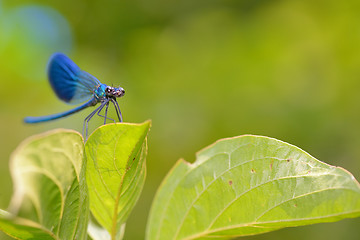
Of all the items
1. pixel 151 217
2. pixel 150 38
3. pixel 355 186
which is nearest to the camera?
pixel 355 186

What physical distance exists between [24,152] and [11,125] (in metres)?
3.44

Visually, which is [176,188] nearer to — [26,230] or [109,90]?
[26,230]

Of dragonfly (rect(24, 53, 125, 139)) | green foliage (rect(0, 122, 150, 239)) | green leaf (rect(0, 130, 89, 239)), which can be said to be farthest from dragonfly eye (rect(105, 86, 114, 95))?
green leaf (rect(0, 130, 89, 239))

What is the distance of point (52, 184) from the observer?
888mm

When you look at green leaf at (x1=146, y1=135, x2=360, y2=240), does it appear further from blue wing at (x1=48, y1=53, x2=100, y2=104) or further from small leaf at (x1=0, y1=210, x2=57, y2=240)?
blue wing at (x1=48, y1=53, x2=100, y2=104)

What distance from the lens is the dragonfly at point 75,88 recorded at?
208cm

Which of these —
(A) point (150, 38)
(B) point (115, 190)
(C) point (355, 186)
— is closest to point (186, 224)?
(B) point (115, 190)

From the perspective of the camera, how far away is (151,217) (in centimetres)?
133

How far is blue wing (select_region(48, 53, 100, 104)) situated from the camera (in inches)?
84.7

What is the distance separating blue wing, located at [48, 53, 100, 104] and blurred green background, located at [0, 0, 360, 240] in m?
1.12

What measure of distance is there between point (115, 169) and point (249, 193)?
38 cm

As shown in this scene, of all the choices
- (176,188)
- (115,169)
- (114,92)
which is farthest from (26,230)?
(114,92)

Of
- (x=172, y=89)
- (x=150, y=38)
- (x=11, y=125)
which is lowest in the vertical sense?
(x=11, y=125)

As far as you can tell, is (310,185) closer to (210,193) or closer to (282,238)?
(210,193)
